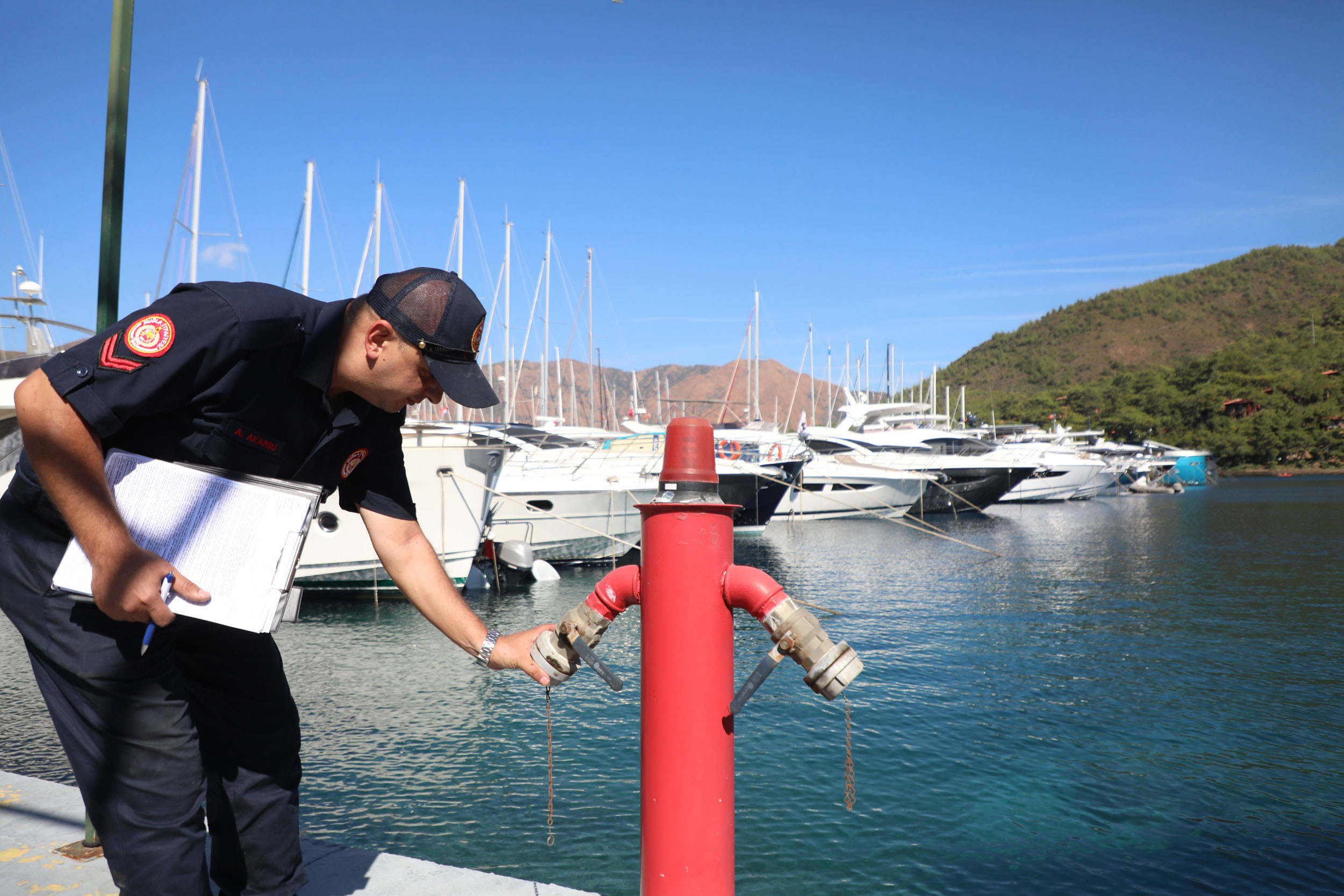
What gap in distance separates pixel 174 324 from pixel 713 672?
1336mm

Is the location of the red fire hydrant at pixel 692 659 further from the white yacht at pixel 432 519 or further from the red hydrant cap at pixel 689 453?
the white yacht at pixel 432 519

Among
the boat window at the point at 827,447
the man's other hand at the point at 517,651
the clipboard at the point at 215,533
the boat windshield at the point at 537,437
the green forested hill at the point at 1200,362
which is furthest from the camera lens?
the green forested hill at the point at 1200,362

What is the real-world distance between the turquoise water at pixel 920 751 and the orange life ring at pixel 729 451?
11.1 m

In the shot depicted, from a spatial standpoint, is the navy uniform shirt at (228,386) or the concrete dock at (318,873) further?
the concrete dock at (318,873)

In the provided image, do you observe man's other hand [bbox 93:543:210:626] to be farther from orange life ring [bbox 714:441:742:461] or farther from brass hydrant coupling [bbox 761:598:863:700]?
orange life ring [bbox 714:441:742:461]

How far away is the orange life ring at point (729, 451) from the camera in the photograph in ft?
78.5

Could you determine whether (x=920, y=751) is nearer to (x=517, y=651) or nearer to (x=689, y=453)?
(x=517, y=651)

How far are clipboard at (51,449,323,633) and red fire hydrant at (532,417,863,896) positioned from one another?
684 millimetres

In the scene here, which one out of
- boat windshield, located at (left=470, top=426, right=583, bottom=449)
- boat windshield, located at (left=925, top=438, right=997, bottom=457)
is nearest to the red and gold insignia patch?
boat windshield, located at (left=470, top=426, right=583, bottom=449)

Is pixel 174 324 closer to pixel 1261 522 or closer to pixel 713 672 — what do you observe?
pixel 713 672

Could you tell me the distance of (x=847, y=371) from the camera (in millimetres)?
60906

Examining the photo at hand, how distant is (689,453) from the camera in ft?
6.44

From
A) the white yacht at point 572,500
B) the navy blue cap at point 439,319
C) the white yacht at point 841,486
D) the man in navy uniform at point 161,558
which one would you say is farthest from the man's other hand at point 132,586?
the white yacht at point 841,486

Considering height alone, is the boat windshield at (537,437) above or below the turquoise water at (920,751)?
above
